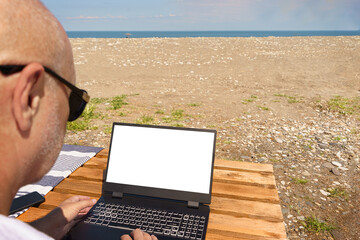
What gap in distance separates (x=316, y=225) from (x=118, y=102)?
6904mm

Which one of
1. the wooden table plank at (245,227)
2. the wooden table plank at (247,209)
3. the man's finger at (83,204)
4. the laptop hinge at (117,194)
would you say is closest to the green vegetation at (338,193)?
the wooden table plank at (247,209)

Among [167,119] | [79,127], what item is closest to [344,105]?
[167,119]

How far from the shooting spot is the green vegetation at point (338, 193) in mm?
4215

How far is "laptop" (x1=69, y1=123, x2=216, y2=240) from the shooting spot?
183 cm

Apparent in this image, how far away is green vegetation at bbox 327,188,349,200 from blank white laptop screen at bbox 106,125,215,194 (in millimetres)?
3139

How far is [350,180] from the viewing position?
182 inches

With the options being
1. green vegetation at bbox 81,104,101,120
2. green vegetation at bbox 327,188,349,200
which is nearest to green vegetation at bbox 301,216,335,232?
green vegetation at bbox 327,188,349,200

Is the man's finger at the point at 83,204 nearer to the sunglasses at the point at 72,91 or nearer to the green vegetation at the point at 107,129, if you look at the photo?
the sunglasses at the point at 72,91

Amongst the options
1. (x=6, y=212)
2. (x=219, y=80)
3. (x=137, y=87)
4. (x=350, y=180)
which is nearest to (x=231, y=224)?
(x=6, y=212)

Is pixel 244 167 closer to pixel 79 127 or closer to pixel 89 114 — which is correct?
pixel 79 127

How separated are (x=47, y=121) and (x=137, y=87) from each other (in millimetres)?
10943

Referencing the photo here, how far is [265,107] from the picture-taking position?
859 cm

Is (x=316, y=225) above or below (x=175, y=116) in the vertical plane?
below

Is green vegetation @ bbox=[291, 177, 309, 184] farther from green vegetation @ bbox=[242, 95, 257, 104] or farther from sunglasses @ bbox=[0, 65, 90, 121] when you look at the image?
green vegetation @ bbox=[242, 95, 257, 104]
